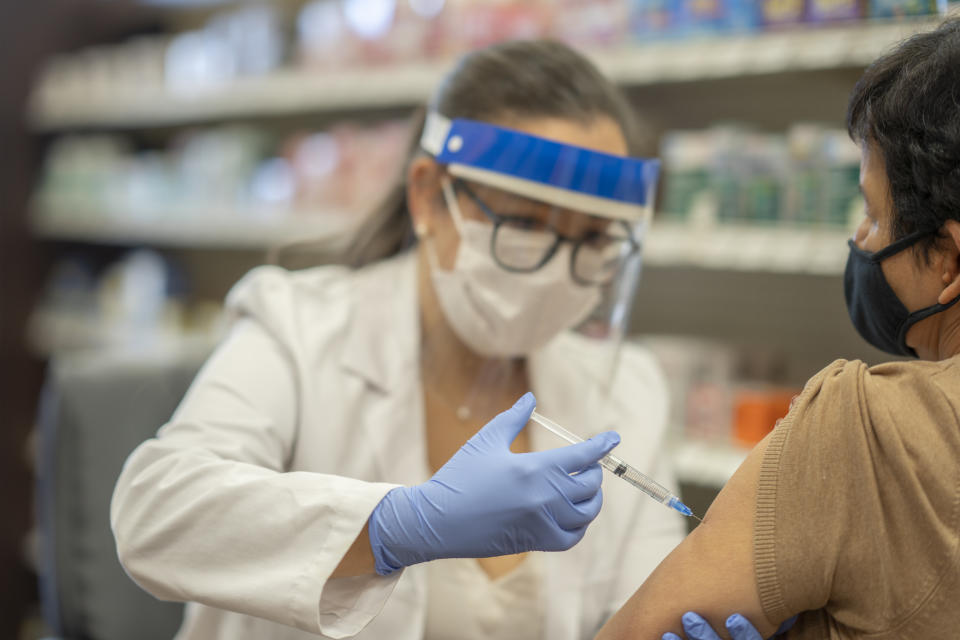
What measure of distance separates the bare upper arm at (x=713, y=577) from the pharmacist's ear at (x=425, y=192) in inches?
26.1

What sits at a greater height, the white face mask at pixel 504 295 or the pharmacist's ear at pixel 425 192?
the pharmacist's ear at pixel 425 192

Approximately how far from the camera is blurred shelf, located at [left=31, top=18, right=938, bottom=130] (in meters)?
1.61

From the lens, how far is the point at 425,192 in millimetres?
1387

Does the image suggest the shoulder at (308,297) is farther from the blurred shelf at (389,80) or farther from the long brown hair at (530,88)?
the blurred shelf at (389,80)

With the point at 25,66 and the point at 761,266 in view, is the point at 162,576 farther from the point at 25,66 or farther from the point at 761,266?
the point at 25,66

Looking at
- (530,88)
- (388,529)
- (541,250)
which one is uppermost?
(530,88)

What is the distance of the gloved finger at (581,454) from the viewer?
88cm

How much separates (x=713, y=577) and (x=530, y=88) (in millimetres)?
753

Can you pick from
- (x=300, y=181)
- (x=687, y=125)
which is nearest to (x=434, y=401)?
(x=687, y=125)

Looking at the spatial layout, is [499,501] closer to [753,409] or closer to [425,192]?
[425,192]

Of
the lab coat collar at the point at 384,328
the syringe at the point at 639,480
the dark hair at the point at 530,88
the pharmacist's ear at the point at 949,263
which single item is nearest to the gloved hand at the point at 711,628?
the syringe at the point at 639,480

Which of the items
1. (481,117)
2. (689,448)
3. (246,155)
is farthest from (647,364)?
(246,155)

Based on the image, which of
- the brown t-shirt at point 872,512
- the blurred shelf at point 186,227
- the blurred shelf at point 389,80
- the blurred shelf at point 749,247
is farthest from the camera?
the blurred shelf at point 186,227

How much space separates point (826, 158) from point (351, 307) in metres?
1.08
